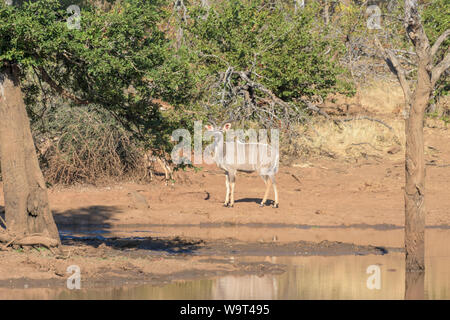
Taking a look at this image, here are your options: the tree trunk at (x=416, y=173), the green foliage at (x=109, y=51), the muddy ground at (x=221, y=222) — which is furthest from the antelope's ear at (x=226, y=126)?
the tree trunk at (x=416, y=173)

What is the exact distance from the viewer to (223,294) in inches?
405

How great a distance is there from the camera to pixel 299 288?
10.8 meters

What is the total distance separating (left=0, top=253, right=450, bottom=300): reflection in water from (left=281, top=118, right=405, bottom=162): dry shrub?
10.1 m

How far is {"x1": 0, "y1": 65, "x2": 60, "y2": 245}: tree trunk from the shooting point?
38.0 ft

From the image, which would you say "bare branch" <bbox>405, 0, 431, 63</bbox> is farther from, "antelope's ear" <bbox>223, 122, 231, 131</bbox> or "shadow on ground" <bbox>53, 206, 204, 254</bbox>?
"antelope's ear" <bbox>223, 122, 231, 131</bbox>

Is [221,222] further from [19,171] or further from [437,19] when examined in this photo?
[437,19]

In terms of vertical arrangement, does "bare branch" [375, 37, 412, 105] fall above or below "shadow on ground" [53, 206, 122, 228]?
above

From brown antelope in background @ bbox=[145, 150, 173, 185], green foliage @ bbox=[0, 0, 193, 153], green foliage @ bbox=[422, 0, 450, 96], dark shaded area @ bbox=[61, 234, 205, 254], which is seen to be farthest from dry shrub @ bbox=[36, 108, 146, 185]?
green foliage @ bbox=[422, 0, 450, 96]

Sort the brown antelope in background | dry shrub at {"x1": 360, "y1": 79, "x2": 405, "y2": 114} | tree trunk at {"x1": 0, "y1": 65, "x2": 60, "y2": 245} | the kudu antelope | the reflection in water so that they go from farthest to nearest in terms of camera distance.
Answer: dry shrub at {"x1": 360, "y1": 79, "x2": 405, "y2": 114} < the brown antelope in background < the kudu antelope < tree trunk at {"x1": 0, "y1": 65, "x2": 60, "y2": 245} < the reflection in water

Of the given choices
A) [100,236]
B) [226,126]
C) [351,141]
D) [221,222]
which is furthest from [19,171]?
[351,141]

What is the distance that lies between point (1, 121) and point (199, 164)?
10620 millimetres

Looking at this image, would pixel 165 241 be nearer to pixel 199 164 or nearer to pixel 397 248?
pixel 397 248

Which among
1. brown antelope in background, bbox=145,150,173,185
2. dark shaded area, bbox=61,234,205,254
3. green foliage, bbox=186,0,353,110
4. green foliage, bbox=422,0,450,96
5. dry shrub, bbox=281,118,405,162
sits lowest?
dark shaded area, bbox=61,234,205,254
